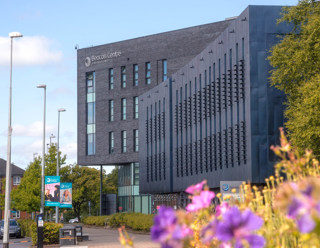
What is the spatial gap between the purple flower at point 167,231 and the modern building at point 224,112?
1319 inches

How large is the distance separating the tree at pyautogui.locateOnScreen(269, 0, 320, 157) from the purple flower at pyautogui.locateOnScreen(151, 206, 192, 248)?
83.1ft

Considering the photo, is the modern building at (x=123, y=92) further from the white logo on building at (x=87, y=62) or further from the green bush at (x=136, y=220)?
the green bush at (x=136, y=220)

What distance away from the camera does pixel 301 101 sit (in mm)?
30484

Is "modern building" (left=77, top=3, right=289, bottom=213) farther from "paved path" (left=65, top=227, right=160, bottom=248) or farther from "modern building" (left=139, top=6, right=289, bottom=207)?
"paved path" (left=65, top=227, right=160, bottom=248)

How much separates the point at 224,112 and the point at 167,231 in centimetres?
3876

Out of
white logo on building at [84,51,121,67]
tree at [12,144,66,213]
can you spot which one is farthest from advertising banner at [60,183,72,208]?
white logo on building at [84,51,121,67]

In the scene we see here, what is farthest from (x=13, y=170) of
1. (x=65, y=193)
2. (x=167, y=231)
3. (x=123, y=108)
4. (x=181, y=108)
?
(x=167, y=231)

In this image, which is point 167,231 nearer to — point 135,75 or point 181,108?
point 181,108

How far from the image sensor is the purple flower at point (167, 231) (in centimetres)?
256

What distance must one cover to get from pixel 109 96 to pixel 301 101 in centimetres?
4532

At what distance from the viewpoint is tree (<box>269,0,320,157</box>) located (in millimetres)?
27719

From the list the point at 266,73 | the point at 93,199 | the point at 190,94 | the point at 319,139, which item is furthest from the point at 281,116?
the point at 93,199

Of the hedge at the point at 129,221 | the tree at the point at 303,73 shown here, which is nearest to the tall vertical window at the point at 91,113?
the hedge at the point at 129,221

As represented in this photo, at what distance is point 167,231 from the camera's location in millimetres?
2596
